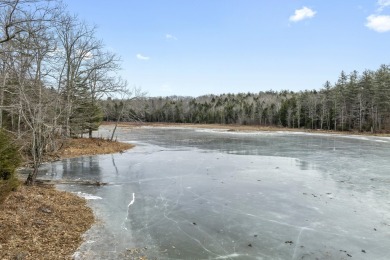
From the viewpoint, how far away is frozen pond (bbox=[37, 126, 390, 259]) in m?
7.41

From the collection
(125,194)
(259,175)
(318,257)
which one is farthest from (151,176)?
(318,257)

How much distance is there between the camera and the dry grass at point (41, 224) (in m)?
6.74

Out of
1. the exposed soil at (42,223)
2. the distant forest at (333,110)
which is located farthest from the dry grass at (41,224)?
the distant forest at (333,110)

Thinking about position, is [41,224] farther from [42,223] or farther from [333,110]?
[333,110]

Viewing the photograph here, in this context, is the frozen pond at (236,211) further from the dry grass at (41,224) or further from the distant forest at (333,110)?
the distant forest at (333,110)

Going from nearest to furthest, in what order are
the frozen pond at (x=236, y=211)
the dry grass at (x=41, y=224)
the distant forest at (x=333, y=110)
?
the dry grass at (x=41, y=224)
the frozen pond at (x=236, y=211)
the distant forest at (x=333, y=110)

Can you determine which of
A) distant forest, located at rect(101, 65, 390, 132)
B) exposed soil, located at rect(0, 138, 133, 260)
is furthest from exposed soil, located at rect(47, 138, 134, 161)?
exposed soil, located at rect(0, 138, 133, 260)

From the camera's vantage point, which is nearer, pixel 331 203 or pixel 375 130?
pixel 331 203

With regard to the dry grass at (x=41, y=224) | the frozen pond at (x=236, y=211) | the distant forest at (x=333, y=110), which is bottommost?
the frozen pond at (x=236, y=211)

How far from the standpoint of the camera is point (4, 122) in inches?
888

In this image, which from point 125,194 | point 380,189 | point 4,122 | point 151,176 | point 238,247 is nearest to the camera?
point 238,247

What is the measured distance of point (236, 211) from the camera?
10.3 metres

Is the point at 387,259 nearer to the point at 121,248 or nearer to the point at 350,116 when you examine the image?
the point at 121,248

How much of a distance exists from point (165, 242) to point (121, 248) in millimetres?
1083
